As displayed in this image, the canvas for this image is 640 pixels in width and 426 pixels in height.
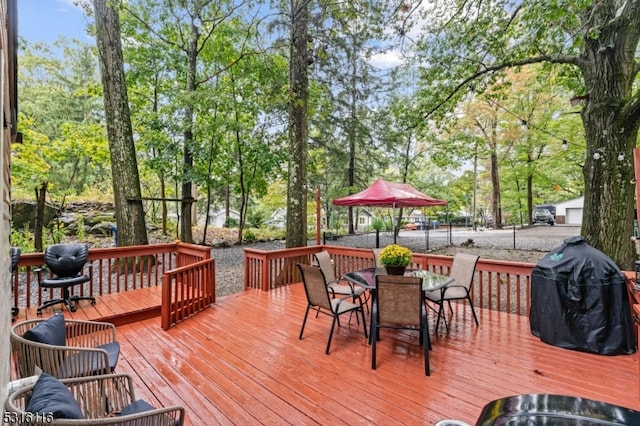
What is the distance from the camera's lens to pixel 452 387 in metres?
2.61

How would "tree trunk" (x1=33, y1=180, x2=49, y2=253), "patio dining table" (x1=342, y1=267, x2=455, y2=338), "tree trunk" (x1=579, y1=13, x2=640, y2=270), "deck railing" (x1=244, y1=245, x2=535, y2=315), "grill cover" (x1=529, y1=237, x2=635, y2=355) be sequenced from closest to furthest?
1. "grill cover" (x1=529, y1=237, x2=635, y2=355)
2. "patio dining table" (x1=342, y1=267, x2=455, y2=338)
3. "tree trunk" (x1=579, y1=13, x2=640, y2=270)
4. "deck railing" (x1=244, y1=245, x2=535, y2=315)
5. "tree trunk" (x1=33, y1=180, x2=49, y2=253)

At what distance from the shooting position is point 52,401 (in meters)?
1.32

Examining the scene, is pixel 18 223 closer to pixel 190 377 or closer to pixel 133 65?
pixel 133 65

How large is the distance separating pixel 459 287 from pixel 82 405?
3.94 m

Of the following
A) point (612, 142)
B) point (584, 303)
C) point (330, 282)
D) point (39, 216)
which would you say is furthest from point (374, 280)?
point (39, 216)

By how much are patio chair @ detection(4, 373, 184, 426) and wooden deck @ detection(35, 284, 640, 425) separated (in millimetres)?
584

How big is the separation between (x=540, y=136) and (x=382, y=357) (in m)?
16.3

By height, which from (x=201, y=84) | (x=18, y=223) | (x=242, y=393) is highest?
(x=201, y=84)

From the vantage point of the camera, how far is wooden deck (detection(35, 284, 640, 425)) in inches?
92.6

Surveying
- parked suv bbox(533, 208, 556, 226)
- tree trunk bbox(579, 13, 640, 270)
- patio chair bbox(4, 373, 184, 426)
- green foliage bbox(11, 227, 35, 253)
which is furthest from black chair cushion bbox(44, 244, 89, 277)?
parked suv bbox(533, 208, 556, 226)

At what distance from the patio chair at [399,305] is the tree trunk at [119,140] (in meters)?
5.63

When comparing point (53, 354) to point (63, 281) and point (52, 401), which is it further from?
point (63, 281)

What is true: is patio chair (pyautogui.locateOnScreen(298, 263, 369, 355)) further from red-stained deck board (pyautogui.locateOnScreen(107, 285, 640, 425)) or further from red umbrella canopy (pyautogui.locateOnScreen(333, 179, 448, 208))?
red umbrella canopy (pyautogui.locateOnScreen(333, 179, 448, 208))

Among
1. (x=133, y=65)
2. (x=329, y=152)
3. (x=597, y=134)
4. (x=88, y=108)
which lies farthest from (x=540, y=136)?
(x=88, y=108)
